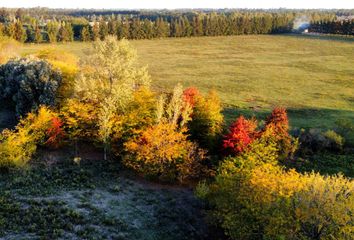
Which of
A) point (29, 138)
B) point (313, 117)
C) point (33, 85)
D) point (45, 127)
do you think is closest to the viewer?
point (29, 138)

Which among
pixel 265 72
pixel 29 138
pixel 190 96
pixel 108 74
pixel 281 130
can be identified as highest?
pixel 108 74

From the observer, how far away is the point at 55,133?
175 ft

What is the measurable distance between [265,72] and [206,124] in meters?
70.8

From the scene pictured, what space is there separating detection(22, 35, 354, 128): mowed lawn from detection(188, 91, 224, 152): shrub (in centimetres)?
1411

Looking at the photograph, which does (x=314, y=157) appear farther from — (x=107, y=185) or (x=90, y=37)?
(x=90, y=37)

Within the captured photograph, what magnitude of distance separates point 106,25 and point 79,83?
144 meters

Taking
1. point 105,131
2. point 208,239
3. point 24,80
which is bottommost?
point 208,239

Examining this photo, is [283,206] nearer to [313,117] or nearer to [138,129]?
[138,129]

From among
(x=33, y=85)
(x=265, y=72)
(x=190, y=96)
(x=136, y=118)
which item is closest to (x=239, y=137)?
(x=190, y=96)

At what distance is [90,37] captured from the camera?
7485 inches

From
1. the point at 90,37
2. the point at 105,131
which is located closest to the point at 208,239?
the point at 105,131

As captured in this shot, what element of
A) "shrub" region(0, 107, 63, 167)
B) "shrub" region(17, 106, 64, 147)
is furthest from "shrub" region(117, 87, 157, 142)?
"shrub" region(0, 107, 63, 167)

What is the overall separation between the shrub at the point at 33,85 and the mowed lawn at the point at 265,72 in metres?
12.9

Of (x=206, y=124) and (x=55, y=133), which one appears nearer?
(x=55, y=133)
